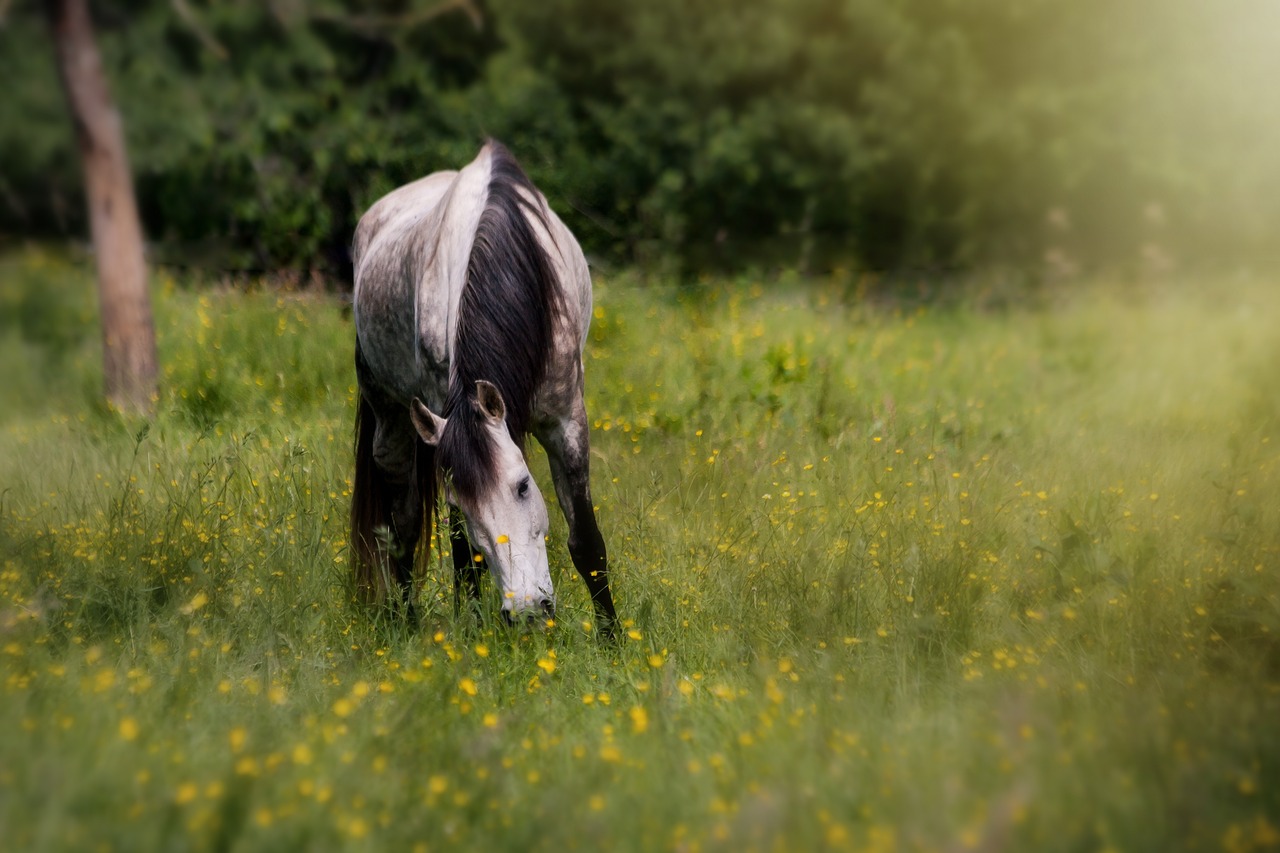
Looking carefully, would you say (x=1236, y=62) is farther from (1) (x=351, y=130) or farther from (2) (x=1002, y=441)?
(1) (x=351, y=130)

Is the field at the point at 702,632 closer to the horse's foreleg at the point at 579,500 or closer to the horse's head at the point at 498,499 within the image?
the horse's foreleg at the point at 579,500

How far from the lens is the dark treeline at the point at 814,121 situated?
44.8 ft

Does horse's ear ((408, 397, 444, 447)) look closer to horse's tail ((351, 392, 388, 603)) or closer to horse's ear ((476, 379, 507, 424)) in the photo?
horse's ear ((476, 379, 507, 424))

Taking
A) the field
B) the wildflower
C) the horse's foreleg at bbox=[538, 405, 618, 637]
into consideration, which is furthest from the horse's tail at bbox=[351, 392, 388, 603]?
the wildflower

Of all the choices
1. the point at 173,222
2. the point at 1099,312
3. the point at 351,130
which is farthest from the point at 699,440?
the point at 173,222

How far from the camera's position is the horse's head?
11.8 feet

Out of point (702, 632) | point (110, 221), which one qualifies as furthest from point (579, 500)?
point (110, 221)

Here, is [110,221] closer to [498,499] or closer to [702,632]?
[498,499]

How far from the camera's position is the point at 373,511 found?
521cm

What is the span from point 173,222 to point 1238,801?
522 inches

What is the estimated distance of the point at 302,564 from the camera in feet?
15.1

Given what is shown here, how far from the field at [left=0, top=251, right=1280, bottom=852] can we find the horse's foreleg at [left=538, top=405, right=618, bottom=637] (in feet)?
0.63

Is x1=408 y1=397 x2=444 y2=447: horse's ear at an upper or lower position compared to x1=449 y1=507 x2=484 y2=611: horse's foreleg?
upper

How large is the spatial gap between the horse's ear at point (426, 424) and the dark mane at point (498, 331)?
0.18ft
